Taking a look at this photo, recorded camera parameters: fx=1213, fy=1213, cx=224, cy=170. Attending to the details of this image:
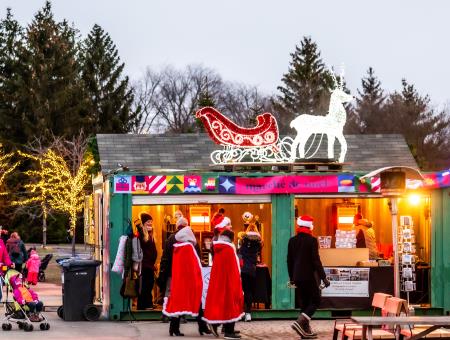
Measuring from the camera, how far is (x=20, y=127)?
233 ft

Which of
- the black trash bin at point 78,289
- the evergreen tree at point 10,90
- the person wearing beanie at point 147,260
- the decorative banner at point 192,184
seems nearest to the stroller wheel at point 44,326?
the black trash bin at point 78,289

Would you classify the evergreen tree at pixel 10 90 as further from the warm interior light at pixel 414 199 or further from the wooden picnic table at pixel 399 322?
the wooden picnic table at pixel 399 322

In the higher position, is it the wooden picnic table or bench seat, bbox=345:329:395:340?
the wooden picnic table

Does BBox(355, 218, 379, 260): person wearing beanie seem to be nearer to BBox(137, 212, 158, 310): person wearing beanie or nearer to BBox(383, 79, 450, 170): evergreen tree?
BBox(137, 212, 158, 310): person wearing beanie

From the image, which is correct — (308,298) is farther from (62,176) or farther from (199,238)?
(62,176)

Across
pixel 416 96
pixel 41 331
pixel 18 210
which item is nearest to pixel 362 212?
pixel 41 331

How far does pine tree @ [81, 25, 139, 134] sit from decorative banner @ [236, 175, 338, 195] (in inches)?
2181

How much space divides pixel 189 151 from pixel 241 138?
8077 mm

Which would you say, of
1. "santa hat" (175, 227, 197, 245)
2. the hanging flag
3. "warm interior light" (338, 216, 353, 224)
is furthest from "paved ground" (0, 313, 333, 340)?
"warm interior light" (338, 216, 353, 224)

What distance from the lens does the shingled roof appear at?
2867cm

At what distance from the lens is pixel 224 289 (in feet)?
57.2

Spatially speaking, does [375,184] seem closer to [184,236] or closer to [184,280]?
[184,236]

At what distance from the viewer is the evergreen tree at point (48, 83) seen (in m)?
71.0

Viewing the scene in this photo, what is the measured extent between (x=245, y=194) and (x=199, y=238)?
8.45 ft
